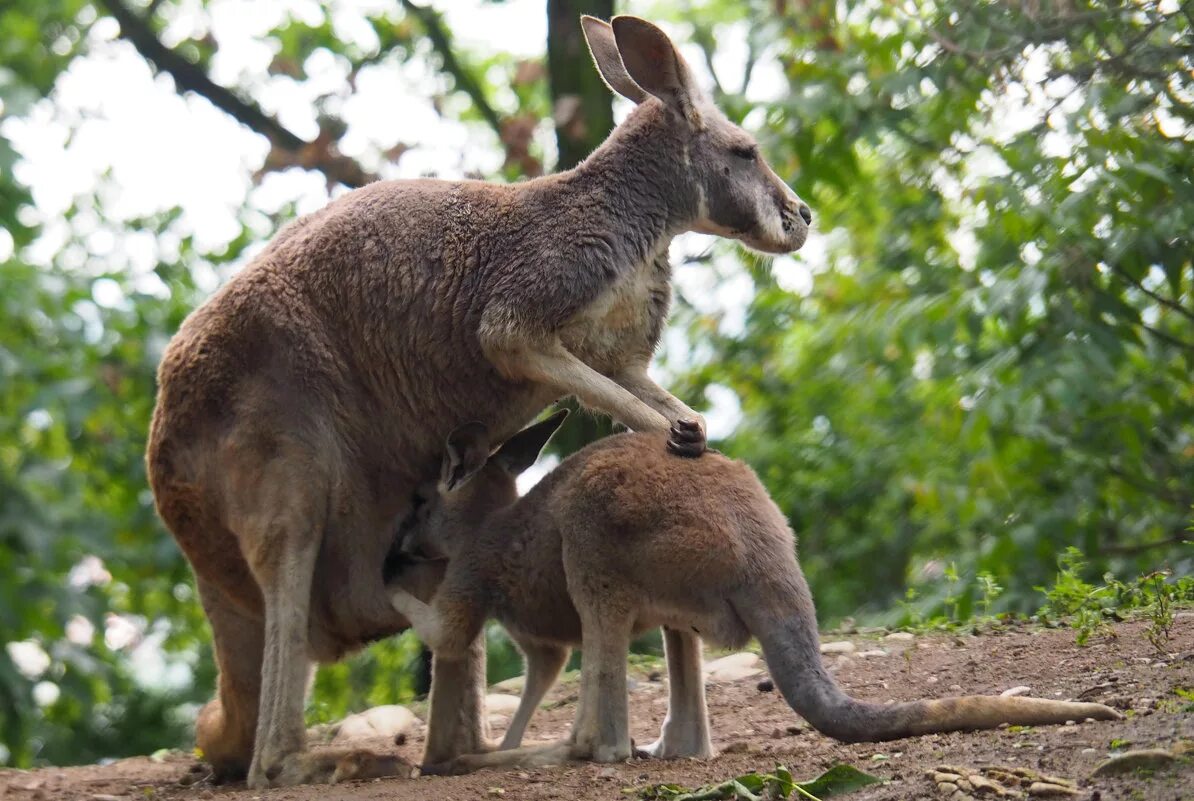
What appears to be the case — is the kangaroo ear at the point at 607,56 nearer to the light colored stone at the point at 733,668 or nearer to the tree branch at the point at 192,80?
the light colored stone at the point at 733,668

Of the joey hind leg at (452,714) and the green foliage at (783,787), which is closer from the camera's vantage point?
the green foliage at (783,787)

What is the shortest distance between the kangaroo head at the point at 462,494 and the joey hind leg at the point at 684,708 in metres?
0.82

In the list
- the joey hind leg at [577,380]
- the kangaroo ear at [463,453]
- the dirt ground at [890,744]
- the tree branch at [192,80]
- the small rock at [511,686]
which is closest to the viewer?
the dirt ground at [890,744]

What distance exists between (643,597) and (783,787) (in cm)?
95

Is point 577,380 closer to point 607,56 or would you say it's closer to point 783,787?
point 607,56

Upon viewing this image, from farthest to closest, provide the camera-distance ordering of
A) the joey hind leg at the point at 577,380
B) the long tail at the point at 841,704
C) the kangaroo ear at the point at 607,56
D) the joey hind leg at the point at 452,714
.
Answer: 1. the kangaroo ear at the point at 607,56
2. the joey hind leg at the point at 452,714
3. the joey hind leg at the point at 577,380
4. the long tail at the point at 841,704

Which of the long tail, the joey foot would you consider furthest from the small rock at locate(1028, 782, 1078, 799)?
the joey foot

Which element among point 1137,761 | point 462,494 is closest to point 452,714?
point 462,494

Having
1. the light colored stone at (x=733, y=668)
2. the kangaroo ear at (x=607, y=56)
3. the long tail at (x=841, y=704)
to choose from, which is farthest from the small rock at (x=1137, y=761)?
the kangaroo ear at (x=607, y=56)

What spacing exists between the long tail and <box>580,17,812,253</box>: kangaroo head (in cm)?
159

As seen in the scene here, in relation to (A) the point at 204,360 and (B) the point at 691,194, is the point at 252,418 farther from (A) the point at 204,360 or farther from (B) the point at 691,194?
(B) the point at 691,194

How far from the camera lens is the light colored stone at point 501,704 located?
643 centimetres

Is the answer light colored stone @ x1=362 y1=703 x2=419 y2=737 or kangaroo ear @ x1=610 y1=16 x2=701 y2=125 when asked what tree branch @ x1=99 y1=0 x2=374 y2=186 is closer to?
light colored stone @ x1=362 y1=703 x2=419 y2=737

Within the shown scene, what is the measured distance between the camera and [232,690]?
5.56 meters
